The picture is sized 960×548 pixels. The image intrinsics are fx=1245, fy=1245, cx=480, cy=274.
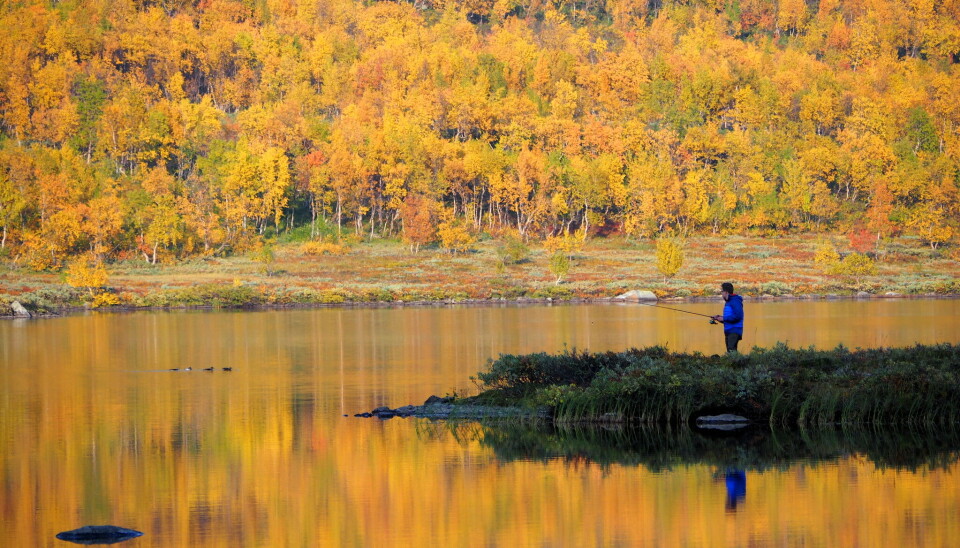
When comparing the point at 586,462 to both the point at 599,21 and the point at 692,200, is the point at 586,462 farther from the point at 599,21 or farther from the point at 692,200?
the point at 599,21

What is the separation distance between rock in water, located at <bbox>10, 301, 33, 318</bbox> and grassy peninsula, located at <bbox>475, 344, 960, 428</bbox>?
155 feet

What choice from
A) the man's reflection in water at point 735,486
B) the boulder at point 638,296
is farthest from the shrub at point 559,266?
the man's reflection in water at point 735,486

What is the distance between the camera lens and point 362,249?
306ft

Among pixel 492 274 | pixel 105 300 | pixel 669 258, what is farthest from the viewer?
pixel 492 274

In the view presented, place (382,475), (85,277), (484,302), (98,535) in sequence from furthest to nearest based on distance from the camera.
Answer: (85,277), (484,302), (382,475), (98,535)

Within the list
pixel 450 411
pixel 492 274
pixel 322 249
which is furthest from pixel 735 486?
pixel 322 249

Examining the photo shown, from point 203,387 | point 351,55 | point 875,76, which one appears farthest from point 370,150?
point 203,387

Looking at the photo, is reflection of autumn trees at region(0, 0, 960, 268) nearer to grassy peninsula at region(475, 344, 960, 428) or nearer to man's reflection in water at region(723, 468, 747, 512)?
grassy peninsula at region(475, 344, 960, 428)

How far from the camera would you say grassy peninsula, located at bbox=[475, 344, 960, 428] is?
66.6 feet

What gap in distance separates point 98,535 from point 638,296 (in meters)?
55.9

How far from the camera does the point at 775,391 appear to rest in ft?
67.9

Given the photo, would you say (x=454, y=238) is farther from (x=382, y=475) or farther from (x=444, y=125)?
(x=382, y=475)

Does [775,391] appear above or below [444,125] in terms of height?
below

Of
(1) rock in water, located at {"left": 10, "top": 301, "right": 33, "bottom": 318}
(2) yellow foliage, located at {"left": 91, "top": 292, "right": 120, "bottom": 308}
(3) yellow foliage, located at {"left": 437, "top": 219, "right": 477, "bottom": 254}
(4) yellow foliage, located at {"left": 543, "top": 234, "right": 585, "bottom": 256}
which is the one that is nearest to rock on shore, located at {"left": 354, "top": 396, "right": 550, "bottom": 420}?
(1) rock in water, located at {"left": 10, "top": 301, "right": 33, "bottom": 318}
